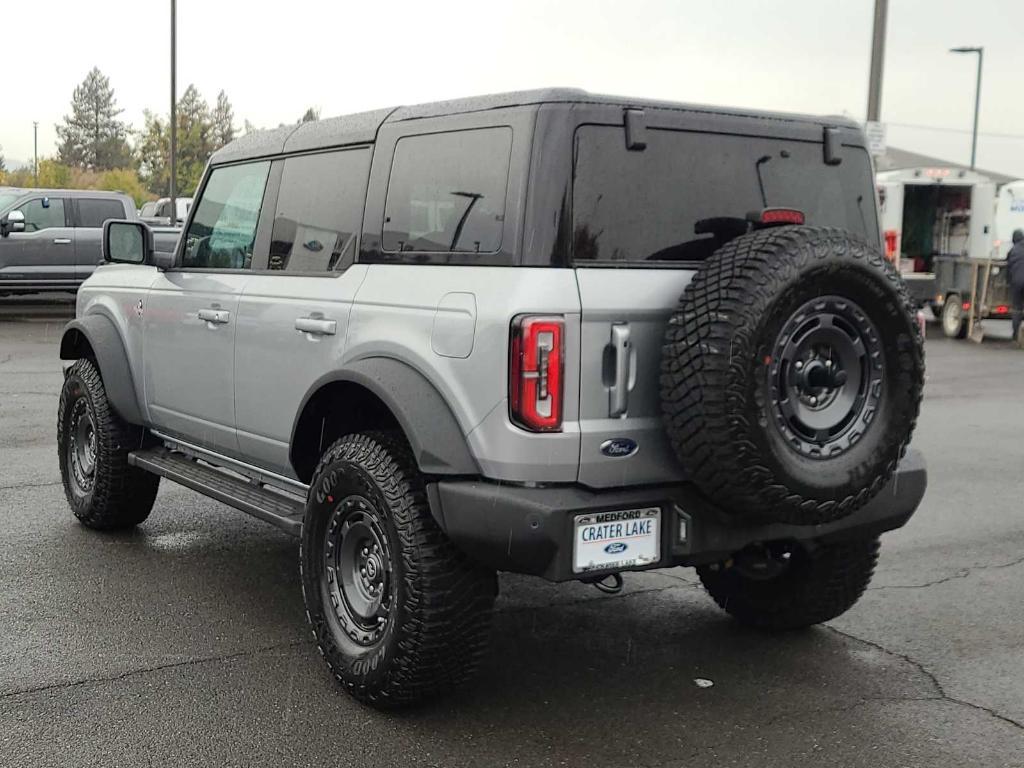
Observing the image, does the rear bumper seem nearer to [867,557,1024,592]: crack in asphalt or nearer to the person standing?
[867,557,1024,592]: crack in asphalt

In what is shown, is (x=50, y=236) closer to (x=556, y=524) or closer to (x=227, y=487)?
(x=227, y=487)

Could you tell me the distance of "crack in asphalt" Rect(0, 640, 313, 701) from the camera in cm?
414

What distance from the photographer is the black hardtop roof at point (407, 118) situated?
3881mm

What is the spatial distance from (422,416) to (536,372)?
1.46ft

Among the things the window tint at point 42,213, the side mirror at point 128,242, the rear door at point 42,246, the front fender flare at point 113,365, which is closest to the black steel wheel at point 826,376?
the side mirror at point 128,242

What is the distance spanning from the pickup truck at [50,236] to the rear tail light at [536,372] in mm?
16374

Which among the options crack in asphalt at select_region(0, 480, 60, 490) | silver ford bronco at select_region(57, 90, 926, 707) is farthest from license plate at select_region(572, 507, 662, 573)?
crack in asphalt at select_region(0, 480, 60, 490)

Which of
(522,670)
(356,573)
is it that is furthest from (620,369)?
(522,670)

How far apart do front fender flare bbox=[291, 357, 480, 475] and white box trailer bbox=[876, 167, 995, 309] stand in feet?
59.9

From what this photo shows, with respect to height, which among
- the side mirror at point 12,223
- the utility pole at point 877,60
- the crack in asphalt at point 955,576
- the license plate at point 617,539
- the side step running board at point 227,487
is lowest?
the crack in asphalt at point 955,576

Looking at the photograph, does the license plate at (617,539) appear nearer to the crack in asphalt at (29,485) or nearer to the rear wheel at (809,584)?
the rear wheel at (809,584)

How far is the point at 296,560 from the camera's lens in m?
5.95

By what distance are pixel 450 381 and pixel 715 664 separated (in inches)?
64.8

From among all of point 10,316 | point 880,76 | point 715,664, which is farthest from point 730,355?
point 10,316
